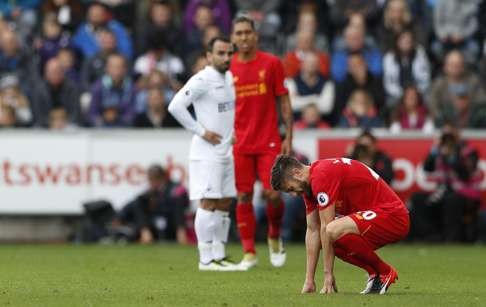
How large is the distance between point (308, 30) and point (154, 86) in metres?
2.80

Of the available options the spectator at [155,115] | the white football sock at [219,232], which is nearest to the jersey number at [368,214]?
the white football sock at [219,232]

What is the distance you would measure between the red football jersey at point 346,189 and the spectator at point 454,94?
35.9ft

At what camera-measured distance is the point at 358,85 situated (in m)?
23.6

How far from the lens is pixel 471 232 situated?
22375 mm

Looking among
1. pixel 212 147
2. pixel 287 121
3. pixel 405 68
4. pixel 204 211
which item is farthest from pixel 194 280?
pixel 405 68

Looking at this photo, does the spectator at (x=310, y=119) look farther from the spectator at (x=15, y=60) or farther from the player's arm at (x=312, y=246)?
the player's arm at (x=312, y=246)

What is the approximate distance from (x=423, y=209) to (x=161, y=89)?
463 centimetres

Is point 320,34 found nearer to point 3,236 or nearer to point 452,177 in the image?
point 452,177

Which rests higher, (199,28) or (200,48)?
(199,28)

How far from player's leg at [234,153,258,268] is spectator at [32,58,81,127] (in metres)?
7.82

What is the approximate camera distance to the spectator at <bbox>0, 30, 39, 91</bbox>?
972 inches

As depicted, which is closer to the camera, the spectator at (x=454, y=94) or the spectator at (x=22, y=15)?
the spectator at (x=454, y=94)

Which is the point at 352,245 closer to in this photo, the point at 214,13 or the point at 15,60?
the point at 214,13

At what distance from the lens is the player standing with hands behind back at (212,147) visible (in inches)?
626
